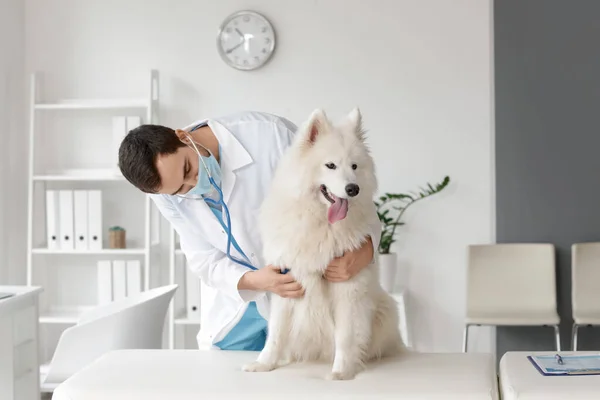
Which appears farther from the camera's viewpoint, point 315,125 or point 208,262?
point 208,262

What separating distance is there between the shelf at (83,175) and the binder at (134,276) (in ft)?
1.66

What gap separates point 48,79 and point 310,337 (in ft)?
11.1

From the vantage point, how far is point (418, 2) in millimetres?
4262

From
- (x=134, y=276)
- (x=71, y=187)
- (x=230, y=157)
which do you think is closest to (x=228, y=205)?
(x=230, y=157)

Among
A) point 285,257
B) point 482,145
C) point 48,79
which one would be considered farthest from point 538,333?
point 48,79

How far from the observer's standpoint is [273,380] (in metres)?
1.56

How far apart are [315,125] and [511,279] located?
264 cm

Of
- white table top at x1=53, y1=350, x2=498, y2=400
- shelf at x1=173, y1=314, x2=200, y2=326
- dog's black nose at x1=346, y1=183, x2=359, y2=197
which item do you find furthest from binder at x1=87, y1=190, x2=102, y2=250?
dog's black nose at x1=346, y1=183, x2=359, y2=197

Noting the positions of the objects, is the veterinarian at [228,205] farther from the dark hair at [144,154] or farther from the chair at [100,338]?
the chair at [100,338]

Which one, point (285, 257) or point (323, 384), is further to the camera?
point (285, 257)

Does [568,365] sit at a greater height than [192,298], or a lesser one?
greater

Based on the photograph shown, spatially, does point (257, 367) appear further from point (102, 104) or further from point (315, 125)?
point (102, 104)

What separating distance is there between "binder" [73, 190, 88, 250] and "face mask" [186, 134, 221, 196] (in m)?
2.43

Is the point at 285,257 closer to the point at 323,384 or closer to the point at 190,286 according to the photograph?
the point at 323,384
